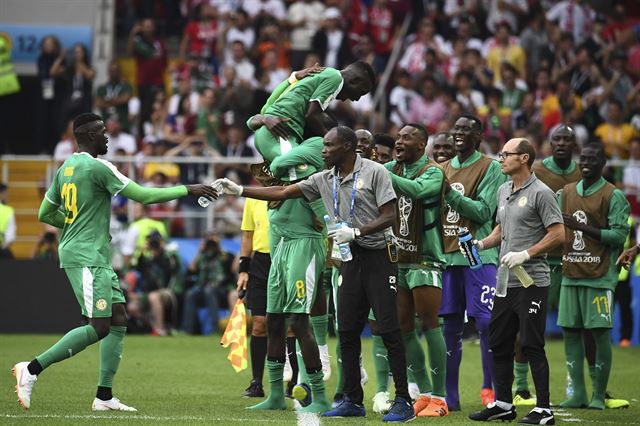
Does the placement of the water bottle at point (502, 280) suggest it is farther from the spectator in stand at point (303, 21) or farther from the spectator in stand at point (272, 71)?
the spectator in stand at point (303, 21)

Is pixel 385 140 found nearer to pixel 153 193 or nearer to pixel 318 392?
pixel 153 193

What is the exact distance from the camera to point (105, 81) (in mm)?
26641

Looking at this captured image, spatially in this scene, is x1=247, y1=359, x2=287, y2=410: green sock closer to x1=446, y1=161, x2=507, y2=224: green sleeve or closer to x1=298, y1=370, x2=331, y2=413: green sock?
x1=298, y1=370, x2=331, y2=413: green sock

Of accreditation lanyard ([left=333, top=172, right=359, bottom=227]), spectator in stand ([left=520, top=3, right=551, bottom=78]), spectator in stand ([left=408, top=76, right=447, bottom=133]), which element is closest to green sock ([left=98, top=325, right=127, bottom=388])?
accreditation lanyard ([left=333, top=172, right=359, bottom=227])

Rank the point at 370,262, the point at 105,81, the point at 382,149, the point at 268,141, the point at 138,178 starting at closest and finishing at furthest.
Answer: the point at 370,262 → the point at 268,141 → the point at 382,149 → the point at 138,178 → the point at 105,81

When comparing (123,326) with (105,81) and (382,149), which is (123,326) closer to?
(382,149)

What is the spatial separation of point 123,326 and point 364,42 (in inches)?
611

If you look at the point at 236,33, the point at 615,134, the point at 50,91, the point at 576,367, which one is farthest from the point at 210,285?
the point at 576,367

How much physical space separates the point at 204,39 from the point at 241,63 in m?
1.54

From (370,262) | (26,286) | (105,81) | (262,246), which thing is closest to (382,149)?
(262,246)

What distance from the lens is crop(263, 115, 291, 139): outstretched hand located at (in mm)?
11086

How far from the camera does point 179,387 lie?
1351 centimetres

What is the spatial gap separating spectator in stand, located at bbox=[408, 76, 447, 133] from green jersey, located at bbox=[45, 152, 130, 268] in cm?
1364

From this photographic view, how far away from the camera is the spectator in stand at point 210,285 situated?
21.4 m
